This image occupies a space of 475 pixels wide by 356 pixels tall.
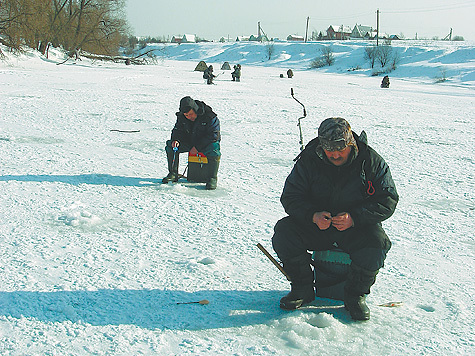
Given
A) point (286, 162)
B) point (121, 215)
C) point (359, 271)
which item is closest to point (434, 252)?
point (359, 271)

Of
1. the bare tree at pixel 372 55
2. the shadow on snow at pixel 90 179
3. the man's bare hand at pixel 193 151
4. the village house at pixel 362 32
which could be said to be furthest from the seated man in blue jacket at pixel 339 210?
the village house at pixel 362 32

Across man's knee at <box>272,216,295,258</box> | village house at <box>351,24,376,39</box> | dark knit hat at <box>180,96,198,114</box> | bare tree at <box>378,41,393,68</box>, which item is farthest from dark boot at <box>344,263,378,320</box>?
village house at <box>351,24,376,39</box>

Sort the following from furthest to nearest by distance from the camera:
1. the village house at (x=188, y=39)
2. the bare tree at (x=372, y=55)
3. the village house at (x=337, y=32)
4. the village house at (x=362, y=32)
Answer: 1. the village house at (x=188, y=39)
2. the village house at (x=337, y=32)
3. the village house at (x=362, y=32)
4. the bare tree at (x=372, y=55)

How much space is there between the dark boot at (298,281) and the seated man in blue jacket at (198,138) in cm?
286

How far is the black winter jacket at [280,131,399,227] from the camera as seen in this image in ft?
8.99

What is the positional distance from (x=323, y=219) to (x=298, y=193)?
0.84 ft

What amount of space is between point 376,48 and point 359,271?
63.9 m

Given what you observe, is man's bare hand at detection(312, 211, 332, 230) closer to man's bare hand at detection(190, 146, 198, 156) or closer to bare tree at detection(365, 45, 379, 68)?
man's bare hand at detection(190, 146, 198, 156)

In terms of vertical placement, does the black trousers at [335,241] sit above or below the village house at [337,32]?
below

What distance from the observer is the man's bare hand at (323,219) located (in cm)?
270

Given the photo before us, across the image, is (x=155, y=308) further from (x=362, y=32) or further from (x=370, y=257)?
(x=362, y=32)

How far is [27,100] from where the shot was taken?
42.9 feet

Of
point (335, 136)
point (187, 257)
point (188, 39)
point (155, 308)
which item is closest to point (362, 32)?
point (188, 39)

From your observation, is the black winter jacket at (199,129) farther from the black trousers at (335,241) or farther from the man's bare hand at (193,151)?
the black trousers at (335,241)
